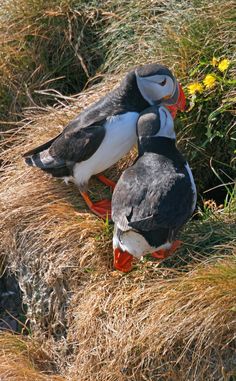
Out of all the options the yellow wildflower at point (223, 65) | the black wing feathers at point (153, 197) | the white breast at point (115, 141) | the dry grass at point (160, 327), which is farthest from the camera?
the yellow wildflower at point (223, 65)

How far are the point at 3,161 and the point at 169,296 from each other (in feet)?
5.69

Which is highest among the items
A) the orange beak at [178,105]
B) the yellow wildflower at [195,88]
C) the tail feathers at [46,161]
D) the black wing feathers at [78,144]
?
the black wing feathers at [78,144]

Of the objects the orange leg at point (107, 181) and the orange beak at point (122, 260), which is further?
the orange leg at point (107, 181)

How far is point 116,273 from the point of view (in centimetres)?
423

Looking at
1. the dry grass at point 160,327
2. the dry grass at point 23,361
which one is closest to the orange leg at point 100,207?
the dry grass at point 160,327

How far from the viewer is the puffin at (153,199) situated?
396 cm

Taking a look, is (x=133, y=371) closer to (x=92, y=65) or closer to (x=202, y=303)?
(x=202, y=303)

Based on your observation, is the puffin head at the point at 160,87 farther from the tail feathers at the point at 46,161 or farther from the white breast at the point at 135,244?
the white breast at the point at 135,244

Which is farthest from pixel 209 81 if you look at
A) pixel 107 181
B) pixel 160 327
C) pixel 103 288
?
pixel 160 327

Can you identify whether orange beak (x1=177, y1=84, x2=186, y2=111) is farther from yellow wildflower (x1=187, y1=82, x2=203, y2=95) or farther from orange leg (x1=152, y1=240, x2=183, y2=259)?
orange leg (x1=152, y1=240, x2=183, y2=259)

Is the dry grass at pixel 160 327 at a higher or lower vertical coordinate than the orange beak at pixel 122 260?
lower

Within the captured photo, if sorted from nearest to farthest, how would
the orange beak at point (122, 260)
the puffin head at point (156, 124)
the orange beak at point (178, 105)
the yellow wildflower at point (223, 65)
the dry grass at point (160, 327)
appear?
the dry grass at point (160, 327) < the orange beak at point (122, 260) < the puffin head at point (156, 124) < the orange beak at point (178, 105) < the yellow wildflower at point (223, 65)

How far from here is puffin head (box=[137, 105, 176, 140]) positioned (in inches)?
168

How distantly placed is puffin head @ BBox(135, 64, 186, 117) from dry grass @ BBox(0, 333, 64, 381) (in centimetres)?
135
